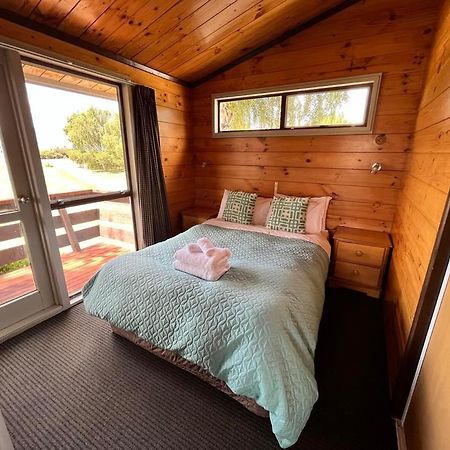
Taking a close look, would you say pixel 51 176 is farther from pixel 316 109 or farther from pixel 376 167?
pixel 376 167

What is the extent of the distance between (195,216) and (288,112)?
5.33 feet

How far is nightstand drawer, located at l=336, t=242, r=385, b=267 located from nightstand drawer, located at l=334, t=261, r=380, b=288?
0.17 feet

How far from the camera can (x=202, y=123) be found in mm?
3197

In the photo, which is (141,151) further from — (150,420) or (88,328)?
(150,420)

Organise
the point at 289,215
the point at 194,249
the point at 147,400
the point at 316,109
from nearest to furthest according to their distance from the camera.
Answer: the point at 147,400
the point at 194,249
the point at 289,215
the point at 316,109

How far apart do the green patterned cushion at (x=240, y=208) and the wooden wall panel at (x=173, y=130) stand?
2.60 feet

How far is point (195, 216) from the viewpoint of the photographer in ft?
10.2

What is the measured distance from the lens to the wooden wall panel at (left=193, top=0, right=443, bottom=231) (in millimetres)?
2111

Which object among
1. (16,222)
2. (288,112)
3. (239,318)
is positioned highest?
(288,112)

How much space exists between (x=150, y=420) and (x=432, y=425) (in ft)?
4.11

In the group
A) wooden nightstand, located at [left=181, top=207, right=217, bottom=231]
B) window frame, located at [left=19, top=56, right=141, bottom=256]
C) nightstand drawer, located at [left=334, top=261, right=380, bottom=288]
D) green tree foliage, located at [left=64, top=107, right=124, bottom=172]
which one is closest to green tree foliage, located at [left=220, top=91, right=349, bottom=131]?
wooden nightstand, located at [left=181, top=207, right=217, bottom=231]

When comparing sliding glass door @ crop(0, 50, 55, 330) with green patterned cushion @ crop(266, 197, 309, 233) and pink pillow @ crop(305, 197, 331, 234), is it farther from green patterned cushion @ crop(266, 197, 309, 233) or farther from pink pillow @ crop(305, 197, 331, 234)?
pink pillow @ crop(305, 197, 331, 234)

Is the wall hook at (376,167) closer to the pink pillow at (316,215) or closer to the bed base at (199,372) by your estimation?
the pink pillow at (316,215)

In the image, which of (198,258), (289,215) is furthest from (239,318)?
(289,215)
